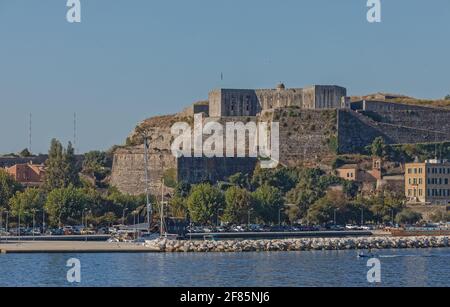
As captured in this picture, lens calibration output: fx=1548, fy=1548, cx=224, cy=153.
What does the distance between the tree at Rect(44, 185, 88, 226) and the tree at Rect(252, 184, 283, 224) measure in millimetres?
11082

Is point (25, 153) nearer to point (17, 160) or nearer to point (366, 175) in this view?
point (17, 160)

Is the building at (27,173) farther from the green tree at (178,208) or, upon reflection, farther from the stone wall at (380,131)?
the stone wall at (380,131)

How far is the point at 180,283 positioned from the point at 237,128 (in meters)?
60.0

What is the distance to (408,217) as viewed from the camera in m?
101

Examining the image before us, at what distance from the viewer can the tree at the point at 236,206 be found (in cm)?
9762

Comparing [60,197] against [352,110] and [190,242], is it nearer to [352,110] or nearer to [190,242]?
[190,242]

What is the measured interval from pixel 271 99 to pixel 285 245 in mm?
40924

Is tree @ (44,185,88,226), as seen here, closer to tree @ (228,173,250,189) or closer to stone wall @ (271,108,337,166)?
tree @ (228,173,250,189)

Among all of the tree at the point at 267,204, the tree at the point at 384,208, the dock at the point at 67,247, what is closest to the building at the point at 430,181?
the tree at the point at 384,208

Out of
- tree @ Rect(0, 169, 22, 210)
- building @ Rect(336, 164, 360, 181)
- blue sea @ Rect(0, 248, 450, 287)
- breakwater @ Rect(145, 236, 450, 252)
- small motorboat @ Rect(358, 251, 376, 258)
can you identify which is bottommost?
blue sea @ Rect(0, 248, 450, 287)

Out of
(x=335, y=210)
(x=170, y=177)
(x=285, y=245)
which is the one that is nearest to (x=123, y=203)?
(x=170, y=177)

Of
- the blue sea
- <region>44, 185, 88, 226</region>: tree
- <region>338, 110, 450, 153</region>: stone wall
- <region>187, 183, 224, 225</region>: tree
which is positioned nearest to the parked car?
<region>44, 185, 88, 226</region>: tree

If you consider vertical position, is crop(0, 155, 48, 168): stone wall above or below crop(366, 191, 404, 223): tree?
above

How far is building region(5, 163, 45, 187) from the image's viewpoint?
116m
